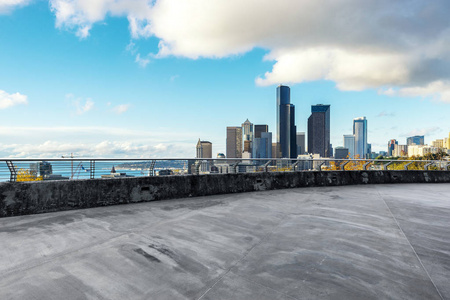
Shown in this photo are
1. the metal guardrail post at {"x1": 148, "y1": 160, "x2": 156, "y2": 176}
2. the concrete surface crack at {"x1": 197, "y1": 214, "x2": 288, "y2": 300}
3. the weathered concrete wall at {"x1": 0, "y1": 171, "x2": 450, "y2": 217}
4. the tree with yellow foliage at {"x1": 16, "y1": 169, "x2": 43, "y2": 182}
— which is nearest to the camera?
the concrete surface crack at {"x1": 197, "y1": 214, "x2": 288, "y2": 300}

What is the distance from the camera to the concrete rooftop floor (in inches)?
124

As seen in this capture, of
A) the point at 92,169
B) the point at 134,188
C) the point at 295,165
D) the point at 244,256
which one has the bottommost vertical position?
the point at 244,256

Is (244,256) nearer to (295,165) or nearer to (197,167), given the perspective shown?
(197,167)

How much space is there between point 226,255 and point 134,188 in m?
5.85

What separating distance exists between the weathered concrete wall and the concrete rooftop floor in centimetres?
56

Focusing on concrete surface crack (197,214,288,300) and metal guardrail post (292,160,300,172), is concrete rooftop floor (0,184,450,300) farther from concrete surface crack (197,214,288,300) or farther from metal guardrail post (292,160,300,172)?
metal guardrail post (292,160,300,172)

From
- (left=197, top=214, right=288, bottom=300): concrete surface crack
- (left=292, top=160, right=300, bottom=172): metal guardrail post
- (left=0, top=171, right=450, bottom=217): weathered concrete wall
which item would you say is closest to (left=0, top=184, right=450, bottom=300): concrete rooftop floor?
(left=197, top=214, right=288, bottom=300): concrete surface crack

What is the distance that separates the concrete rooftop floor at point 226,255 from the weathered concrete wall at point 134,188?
56 centimetres

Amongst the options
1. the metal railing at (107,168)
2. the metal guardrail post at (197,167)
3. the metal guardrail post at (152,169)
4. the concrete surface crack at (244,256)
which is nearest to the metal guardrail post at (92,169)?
the metal railing at (107,168)

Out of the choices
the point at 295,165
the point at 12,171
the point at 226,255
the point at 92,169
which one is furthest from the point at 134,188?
the point at 295,165

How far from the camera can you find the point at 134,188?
9.05 meters

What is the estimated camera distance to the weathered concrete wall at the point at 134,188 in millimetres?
7305

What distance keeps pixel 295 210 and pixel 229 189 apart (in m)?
4.10

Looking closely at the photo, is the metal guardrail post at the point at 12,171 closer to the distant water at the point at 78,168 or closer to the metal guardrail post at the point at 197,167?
the distant water at the point at 78,168
